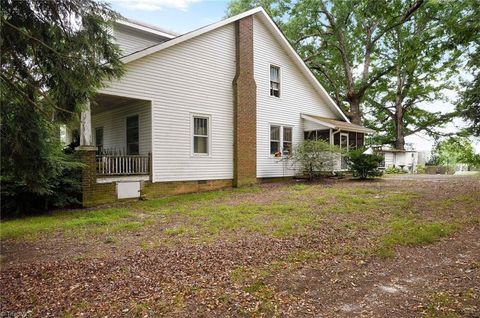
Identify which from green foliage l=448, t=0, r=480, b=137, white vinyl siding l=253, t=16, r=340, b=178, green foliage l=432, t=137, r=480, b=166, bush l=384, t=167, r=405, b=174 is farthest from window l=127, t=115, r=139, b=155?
green foliage l=432, t=137, r=480, b=166

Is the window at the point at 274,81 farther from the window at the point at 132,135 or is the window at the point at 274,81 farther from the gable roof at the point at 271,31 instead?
the window at the point at 132,135

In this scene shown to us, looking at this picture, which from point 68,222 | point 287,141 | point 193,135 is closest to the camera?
point 68,222

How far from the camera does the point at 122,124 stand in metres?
13.6

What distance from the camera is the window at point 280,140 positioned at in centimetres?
1619

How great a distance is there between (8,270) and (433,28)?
12133 mm

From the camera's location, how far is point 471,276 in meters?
4.11

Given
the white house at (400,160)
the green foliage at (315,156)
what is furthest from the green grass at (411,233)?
the white house at (400,160)

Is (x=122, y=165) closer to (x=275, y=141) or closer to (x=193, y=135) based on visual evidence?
→ (x=193, y=135)

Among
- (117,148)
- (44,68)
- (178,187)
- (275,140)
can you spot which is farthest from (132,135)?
(44,68)

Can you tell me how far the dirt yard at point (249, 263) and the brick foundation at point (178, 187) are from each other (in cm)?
306

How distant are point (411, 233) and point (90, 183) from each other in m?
8.82

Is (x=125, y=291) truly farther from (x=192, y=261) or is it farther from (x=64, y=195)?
(x=64, y=195)

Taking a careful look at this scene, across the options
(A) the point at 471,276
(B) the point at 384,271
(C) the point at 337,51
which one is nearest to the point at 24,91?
(B) the point at 384,271

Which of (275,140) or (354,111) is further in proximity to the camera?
(354,111)
